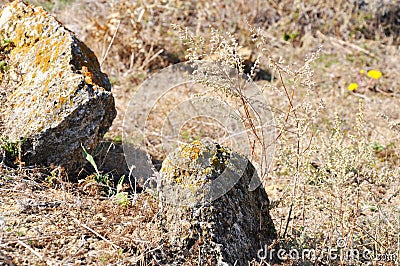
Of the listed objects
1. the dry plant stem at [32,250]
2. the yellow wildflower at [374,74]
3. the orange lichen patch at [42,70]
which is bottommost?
the yellow wildflower at [374,74]

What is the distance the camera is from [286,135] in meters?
5.54

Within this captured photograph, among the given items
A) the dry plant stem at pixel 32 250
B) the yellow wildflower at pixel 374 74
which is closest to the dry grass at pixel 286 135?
the dry plant stem at pixel 32 250

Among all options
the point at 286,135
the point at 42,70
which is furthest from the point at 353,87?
the point at 42,70

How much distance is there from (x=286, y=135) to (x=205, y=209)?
9.53 ft

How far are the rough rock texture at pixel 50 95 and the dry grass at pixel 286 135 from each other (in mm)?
204

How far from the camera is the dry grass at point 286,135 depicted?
9.62ft

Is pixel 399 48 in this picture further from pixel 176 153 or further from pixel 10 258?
pixel 10 258

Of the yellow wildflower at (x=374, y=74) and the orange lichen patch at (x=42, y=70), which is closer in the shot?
the orange lichen patch at (x=42, y=70)

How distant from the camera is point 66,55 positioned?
3.78 meters

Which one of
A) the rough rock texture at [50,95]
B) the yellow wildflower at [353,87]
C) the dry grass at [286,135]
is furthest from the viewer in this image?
the yellow wildflower at [353,87]

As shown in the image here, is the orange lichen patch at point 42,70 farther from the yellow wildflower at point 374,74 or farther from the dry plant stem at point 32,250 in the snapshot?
the yellow wildflower at point 374,74

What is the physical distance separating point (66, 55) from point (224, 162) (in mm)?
1553

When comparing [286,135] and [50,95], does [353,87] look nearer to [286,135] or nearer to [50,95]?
[286,135]

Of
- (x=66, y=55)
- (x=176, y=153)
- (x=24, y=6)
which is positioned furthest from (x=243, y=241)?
(x=24, y=6)
